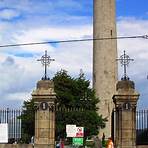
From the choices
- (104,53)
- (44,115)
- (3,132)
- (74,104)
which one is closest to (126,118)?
(44,115)

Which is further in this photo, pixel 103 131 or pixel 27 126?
pixel 103 131

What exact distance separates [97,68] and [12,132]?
36424 mm

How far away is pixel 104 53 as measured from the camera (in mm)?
68000

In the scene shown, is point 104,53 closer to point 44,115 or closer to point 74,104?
point 74,104

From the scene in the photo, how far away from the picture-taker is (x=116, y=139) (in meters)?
32.0

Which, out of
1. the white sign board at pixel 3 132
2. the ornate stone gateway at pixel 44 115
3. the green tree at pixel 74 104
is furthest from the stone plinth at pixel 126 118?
the green tree at pixel 74 104

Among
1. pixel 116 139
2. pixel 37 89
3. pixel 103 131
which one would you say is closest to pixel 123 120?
pixel 116 139

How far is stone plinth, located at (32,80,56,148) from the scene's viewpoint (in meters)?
31.9

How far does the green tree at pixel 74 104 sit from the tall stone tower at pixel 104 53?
10.0m

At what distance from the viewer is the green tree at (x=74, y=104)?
49.9m

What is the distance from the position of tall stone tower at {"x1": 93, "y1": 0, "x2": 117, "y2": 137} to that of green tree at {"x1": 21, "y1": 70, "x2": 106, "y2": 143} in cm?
1004

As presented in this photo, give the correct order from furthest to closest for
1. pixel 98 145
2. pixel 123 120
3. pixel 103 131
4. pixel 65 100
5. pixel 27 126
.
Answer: pixel 103 131 → pixel 65 100 → pixel 27 126 → pixel 98 145 → pixel 123 120

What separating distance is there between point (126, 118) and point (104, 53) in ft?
120

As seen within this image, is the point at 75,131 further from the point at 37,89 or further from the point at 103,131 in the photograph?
the point at 103,131
